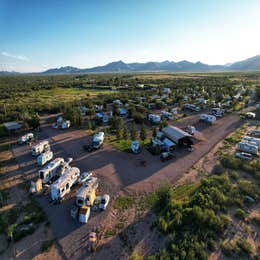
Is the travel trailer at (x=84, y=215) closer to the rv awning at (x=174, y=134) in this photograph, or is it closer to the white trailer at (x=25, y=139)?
the rv awning at (x=174, y=134)

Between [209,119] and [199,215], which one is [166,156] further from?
[209,119]

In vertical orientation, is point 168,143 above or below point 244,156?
above

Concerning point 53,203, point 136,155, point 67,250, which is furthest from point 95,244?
point 136,155

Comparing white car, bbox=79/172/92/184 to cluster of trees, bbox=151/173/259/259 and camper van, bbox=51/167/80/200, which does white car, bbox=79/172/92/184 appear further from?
cluster of trees, bbox=151/173/259/259

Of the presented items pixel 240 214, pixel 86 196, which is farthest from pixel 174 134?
pixel 86 196

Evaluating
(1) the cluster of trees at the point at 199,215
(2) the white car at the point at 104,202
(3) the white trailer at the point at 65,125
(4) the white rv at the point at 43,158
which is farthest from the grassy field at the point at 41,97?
(1) the cluster of trees at the point at 199,215

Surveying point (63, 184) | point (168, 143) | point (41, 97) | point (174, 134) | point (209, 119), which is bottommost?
point (209, 119)
